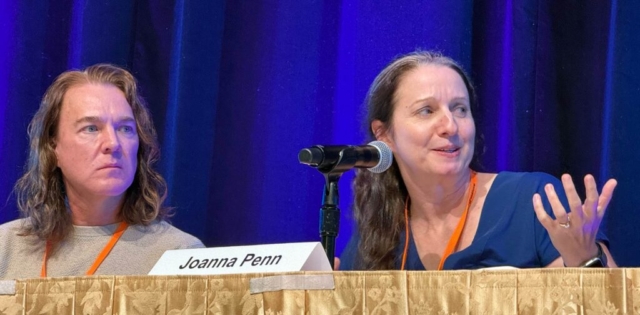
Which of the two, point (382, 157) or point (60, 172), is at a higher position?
point (382, 157)

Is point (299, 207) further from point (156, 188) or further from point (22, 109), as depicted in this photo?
point (22, 109)

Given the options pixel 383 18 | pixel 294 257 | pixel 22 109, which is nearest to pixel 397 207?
pixel 383 18

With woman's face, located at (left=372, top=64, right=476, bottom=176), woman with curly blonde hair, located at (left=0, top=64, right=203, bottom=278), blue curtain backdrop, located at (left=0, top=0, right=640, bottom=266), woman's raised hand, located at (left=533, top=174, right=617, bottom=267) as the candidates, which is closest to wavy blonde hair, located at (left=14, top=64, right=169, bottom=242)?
woman with curly blonde hair, located at (left=0, top=64, right=203, bottom=278)

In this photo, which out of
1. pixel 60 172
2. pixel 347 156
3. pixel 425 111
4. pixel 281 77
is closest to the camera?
pixel 347 156

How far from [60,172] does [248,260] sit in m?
1.37

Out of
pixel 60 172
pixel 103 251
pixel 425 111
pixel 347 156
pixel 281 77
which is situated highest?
pixel 281 77

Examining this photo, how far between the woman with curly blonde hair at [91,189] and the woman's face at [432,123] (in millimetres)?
727

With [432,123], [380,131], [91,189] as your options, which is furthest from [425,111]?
[91,189]

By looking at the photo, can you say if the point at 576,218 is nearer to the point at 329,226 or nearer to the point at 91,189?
the point at 329,226

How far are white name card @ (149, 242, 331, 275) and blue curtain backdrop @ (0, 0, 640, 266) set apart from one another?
1.29 meters

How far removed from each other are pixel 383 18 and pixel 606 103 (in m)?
0.78

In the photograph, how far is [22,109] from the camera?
3.07m

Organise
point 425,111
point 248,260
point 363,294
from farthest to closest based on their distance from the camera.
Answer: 1. point 425,111
2. point 248,260
3. point 363,294

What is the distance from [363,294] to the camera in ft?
4.93
